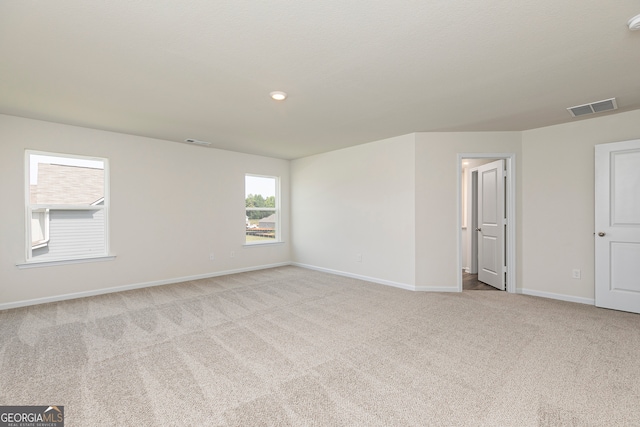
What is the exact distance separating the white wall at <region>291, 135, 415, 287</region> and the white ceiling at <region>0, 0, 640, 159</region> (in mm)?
1192

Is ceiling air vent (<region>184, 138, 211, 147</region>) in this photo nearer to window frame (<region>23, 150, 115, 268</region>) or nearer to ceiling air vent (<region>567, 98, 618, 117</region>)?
window frame (<region>23, 150, 115, 268</region>)

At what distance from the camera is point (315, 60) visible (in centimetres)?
234

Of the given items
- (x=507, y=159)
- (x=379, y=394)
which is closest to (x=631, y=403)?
(x=379, y=394)

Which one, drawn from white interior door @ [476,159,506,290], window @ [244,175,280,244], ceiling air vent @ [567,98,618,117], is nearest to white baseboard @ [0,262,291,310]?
window @ [244,175,280,244]

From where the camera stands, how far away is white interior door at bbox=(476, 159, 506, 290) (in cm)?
456

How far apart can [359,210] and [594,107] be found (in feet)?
11.1

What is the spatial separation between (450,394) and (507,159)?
3808 millimetres

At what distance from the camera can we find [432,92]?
298cm

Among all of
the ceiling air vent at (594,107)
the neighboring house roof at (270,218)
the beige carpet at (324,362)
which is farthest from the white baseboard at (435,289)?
the neighboring house roof at (270,218)

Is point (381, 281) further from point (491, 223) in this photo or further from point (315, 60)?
point (315, 60)

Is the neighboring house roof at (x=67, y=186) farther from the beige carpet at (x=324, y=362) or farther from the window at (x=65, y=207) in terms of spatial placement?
the beige carpet at (x=324, y=362)

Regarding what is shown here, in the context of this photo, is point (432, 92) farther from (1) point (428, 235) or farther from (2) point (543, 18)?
Answer: (1) point (428, 235)

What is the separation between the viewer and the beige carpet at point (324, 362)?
1.79m

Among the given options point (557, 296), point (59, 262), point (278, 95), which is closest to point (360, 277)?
point (557, 296)
